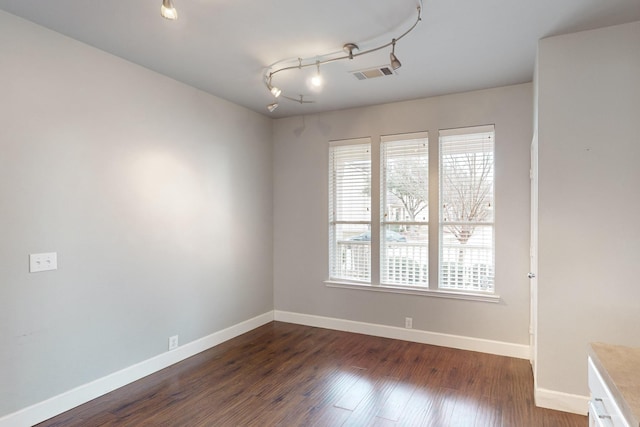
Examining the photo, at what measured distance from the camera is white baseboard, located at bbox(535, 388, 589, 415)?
2.61 metres

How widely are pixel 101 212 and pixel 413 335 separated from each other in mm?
3324

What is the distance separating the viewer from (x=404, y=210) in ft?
13.9

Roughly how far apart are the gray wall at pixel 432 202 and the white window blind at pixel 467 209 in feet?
0.33

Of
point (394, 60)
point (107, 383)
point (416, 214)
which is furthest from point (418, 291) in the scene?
point (107, 383)

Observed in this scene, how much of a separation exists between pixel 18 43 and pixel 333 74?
232 cm

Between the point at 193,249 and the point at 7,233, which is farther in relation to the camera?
the point at 193,249

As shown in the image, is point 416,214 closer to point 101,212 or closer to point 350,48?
point 350,48

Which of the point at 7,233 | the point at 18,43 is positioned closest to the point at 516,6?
the point at 18,43

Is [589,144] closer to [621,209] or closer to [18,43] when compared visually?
[621,209]

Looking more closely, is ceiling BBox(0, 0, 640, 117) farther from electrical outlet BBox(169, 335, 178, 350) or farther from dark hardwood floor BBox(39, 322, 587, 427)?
dark hardwood floor BBox(39, 322, 587, 427)

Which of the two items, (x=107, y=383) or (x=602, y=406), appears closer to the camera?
(x=602, y=406)

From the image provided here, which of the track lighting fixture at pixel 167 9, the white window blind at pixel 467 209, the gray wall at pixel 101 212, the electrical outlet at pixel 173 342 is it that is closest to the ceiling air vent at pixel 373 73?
the white window blind at pixel 467 209

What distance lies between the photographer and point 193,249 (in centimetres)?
375

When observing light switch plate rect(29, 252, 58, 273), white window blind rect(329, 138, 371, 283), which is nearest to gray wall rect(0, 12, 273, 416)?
light switch plate rect(29, 252, 58, 273)
